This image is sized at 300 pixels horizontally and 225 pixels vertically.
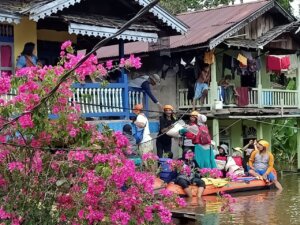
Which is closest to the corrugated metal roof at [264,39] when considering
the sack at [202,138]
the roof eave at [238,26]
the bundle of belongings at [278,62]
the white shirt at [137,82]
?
the roof eave at [238,26]

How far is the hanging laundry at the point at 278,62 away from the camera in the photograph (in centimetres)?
2011

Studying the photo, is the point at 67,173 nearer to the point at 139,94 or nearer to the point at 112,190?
the point at 112,190

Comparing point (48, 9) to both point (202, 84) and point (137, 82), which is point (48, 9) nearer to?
point (137, 82)

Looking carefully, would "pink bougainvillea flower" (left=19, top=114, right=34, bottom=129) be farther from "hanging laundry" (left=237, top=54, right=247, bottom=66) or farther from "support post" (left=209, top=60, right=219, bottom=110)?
"hanging laundry" (left=237, top=54, right=247, bottom=66)

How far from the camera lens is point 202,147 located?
14.0m

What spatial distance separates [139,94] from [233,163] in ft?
9.89

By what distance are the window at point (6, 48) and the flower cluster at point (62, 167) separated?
6711 mm

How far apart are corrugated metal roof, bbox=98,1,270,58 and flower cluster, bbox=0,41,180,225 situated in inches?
421

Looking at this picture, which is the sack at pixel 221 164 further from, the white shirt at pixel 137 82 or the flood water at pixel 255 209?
the white shirt at pixel 137 82

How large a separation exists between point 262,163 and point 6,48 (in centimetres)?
702

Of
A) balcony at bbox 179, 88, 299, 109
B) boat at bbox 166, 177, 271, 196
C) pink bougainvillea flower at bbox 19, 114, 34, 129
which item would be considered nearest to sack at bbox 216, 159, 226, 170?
boat at bbox 166, 177, 271, 196

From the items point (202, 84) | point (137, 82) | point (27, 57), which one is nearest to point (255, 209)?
point (137, 82)

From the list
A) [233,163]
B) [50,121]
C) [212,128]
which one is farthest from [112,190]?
[212,128]

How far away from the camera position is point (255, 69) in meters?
19.1
